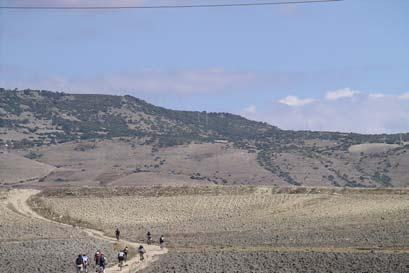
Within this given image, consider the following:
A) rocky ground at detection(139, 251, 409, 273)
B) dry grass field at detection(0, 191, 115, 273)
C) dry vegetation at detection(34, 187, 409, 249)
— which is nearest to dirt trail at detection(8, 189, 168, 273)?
rocky ground at detection(139, 251, 409, 273)

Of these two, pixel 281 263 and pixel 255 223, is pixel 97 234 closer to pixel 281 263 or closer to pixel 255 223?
pixel 255 223

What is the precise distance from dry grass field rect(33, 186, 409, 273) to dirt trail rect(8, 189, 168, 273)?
110cm

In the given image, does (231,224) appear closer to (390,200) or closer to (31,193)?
(390,200)

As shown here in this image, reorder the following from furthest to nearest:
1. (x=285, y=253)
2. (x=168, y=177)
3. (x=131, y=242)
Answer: (x=168, y=177) < (x=131, y=242) < (x=285, y=253)

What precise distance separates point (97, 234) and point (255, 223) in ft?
48.2

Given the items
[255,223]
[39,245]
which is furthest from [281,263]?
[255,223]

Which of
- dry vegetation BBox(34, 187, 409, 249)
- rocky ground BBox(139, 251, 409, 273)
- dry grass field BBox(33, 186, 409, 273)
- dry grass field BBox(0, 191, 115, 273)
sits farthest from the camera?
dry vegetation BBox(34, 187, 409, 249)

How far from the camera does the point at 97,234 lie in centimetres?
6856

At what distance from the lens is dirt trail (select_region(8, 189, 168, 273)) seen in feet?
160

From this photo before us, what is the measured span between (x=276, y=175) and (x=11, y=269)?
110 metres

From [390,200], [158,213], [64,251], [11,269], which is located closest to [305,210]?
[390,200]

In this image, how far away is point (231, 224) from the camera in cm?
7325

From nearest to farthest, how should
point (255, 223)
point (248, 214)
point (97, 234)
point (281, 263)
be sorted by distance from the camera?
point (281, 263) < point (97, 234) < point (255, 223) < point (248, 214)

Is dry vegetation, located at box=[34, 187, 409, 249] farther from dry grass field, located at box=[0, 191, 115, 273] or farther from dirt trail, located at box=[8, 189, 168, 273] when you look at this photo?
dry grass field, located at box=[0, 191, 115, 273]
